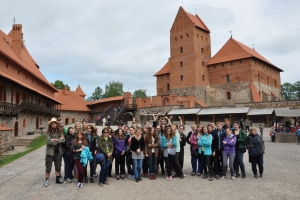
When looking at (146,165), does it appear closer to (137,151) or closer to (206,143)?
(137,151)

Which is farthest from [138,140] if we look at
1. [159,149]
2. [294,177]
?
[294,177]

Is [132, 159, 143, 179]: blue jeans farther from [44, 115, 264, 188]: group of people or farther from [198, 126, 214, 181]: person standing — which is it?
[198, 126, 214, 181]: person standing

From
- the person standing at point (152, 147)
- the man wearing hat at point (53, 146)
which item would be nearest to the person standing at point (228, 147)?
the person standing at point (152, 147)

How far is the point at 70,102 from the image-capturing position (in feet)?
141

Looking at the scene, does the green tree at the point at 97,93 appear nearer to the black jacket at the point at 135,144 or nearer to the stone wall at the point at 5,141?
the stone wall at the point at 5,141

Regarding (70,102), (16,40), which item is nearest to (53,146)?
(16,40)

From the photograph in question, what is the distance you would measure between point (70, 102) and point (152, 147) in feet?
126

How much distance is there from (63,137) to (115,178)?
5.86 ft

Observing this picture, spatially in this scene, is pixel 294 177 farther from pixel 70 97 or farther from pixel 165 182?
pixel 70 97

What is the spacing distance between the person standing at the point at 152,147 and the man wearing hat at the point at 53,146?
2.20m

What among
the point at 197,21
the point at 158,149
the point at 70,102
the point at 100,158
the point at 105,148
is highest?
the point at 197,21

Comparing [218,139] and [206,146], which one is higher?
[218,139]

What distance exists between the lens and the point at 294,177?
6680 mm

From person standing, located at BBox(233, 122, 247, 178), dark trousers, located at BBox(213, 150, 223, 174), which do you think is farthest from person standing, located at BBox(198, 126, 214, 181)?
person standing, located at BBox(233, 122, 247, 178)
